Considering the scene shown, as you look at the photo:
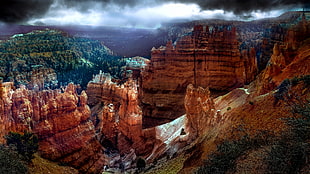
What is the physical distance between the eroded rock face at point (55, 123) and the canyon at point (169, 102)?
7cm

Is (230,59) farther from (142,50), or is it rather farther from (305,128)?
(305,128)

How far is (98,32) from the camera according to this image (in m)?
39.7

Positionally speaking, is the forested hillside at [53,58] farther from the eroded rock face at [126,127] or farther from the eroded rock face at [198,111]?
the eroded rock face at [198,111]

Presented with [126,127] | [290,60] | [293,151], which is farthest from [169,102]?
[293,151]

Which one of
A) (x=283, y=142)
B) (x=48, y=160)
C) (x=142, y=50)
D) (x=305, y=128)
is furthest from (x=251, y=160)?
(x=142, y=50)

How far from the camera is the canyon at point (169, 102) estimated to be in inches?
656

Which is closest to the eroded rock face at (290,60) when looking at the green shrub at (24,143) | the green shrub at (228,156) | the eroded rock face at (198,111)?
the eroded rock face at (198,111)

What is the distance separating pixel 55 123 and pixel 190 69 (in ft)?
68.7

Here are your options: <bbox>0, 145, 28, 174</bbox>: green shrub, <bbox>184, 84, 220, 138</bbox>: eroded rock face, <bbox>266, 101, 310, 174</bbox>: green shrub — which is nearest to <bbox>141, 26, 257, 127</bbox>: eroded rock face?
<bbox>184, 84, 220, 138</bbox>: eroded rock face

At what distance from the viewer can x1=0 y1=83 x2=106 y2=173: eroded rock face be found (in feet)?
63.6

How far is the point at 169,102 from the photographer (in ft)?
123

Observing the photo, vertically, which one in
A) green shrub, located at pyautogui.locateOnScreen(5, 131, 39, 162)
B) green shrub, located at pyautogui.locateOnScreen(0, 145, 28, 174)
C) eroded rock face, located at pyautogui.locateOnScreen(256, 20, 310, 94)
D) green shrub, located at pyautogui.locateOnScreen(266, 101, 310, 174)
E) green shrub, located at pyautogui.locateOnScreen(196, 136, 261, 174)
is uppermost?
eroded rock face, located at pyautogui.locateOnScreen(256, 20, 310, 94)

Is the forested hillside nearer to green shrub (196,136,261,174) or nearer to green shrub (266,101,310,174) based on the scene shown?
green shrub (196,136,261,174)

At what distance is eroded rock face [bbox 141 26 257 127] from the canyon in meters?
0.12
